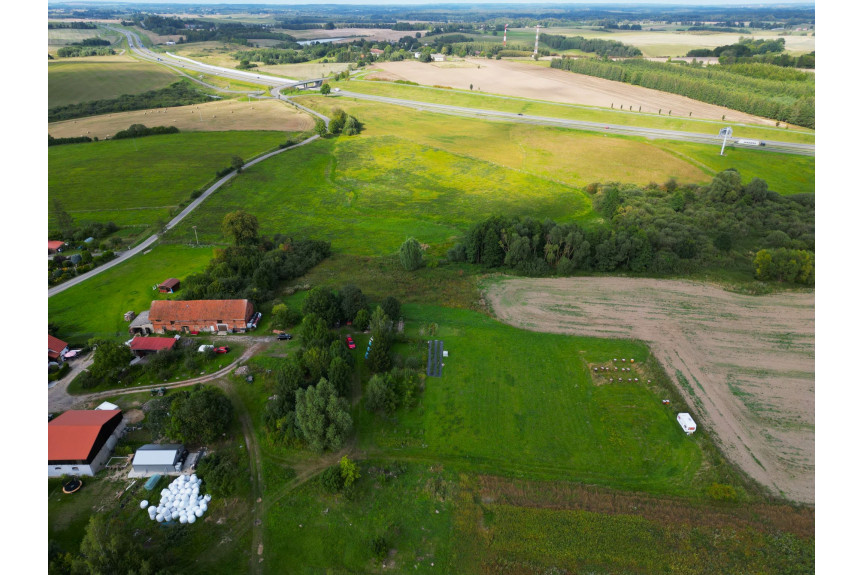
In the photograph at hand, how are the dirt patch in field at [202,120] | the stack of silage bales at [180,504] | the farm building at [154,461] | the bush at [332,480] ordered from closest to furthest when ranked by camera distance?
1. the stack of silage bales at [180,504]
2. the bush at [332,480]
3. the farm building at [154,461]
4. the dirt patch in field at [202,120]

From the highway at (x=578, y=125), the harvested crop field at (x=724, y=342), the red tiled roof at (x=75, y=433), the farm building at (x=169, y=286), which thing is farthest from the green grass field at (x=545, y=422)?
the highway at (x=578, y=125)

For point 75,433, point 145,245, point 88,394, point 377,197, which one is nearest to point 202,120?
point 145,245

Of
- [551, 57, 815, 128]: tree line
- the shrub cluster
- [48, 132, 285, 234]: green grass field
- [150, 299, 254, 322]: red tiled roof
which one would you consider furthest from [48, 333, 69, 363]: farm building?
[551, 57, 815, 128]: tree line

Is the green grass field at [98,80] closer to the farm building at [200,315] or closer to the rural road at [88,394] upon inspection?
the farm building at [200,315]

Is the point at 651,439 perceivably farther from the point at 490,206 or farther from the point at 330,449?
the point at 490,206

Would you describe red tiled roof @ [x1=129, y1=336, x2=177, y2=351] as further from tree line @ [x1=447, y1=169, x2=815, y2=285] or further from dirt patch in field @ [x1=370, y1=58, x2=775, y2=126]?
dirt patch in field @ [x1=370, y1=58, x2=775, y2=126]

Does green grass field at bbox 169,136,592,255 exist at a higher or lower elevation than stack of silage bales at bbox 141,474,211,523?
higher
